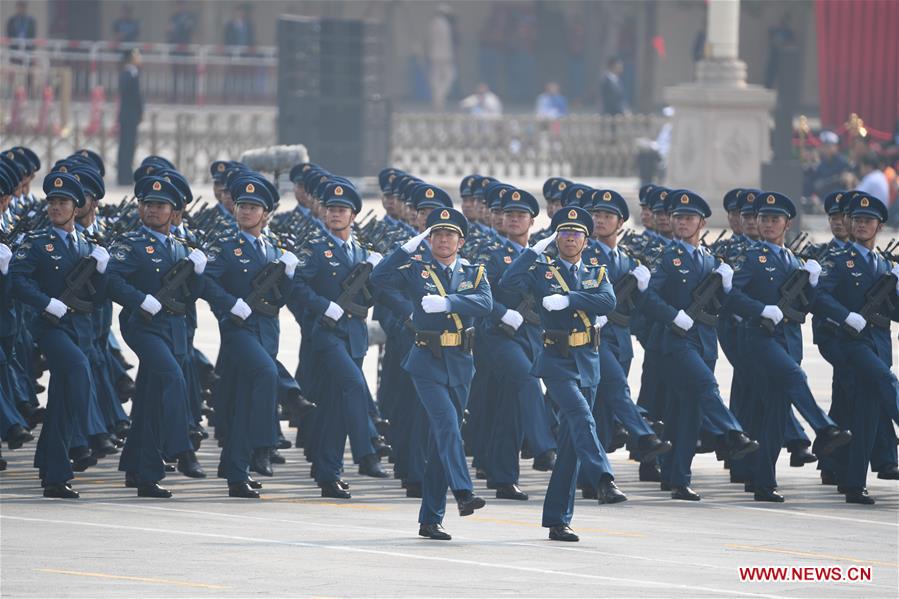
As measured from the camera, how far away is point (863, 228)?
1370cm

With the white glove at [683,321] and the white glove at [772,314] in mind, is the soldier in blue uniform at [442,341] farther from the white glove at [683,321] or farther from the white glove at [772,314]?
the white glove at [772,314]

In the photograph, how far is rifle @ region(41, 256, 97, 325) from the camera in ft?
42.5

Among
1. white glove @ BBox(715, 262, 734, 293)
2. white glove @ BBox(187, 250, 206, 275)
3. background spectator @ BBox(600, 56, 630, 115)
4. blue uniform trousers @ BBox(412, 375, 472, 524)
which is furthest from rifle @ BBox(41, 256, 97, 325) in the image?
background spectator @ BBox(600, 56, 630, 115)

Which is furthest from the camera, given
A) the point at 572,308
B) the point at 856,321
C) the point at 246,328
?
the point at 856,321

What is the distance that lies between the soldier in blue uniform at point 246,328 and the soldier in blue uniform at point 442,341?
1.12 metres

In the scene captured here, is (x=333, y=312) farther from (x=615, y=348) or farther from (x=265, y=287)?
(x=615, y=348)

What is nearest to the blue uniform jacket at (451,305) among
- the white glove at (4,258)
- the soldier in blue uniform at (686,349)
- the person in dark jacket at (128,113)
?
the soldier in blue uniform at (686,349)

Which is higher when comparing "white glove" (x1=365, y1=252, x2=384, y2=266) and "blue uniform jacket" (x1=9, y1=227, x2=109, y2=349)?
"white glove" (x1=365, y1=252, x2=384, y2=266)

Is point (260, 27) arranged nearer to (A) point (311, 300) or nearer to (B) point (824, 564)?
(A) point (311, 300)

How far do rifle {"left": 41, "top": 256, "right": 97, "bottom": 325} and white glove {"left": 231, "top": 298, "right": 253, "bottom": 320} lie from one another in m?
0.82

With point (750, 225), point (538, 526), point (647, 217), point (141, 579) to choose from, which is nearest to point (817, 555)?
point (538, 526)

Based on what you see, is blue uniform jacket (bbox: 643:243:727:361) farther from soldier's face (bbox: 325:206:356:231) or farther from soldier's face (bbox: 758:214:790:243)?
soldier's face (bbox: 325:206:356:231)

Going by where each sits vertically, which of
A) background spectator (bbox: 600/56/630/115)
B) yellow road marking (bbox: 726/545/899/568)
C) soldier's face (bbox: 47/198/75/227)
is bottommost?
yellow road marking (bbox: 726/545/899/568)

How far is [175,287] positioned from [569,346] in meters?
2.48
